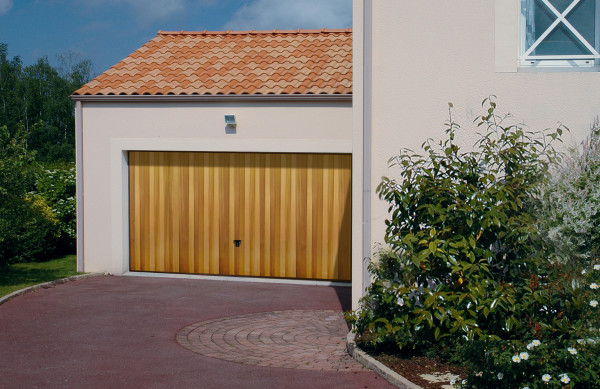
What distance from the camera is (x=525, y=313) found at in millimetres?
6797

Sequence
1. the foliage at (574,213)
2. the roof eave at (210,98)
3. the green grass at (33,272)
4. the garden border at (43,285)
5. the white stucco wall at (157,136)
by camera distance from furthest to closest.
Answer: the white stucco wall at (157,136) < the roof eave at (210,98) < the green grass at (33,272) < the garden border at (43,285) < the foliage at (574,213)

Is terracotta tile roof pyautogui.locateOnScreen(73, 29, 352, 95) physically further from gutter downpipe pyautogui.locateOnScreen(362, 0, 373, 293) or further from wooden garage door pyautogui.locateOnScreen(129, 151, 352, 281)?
gutter downpipe pyautogui.locateOnScreen(362, 0, 373, 293)

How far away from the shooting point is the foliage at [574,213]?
661 centimetres

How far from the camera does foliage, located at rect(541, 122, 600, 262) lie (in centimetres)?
661

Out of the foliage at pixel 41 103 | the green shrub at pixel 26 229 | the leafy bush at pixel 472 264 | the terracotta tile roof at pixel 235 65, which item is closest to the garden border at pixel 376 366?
the leafy bush at pixel 472 264

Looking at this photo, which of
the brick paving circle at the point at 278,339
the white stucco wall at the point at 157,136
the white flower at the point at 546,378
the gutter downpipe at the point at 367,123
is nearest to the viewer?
the white flower at the point at 546,378

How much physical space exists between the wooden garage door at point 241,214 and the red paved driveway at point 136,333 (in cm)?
60

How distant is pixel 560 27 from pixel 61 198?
11.9 metres

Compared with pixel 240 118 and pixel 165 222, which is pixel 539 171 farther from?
pixel 165 222

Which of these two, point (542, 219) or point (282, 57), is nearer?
point (542, 219)

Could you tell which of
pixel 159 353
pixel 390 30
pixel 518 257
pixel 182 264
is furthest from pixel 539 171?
pixel 182 264

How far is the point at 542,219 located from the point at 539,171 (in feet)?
1.91

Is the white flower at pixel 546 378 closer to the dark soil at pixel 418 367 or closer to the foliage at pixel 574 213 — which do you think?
the dark soil at pixel 418 367

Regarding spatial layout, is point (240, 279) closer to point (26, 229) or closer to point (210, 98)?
point (210, 98)
